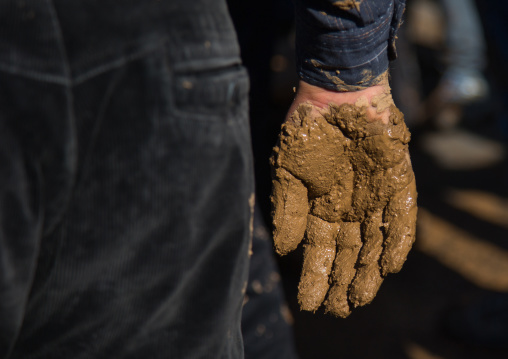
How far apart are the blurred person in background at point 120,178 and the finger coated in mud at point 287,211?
0.28 metres

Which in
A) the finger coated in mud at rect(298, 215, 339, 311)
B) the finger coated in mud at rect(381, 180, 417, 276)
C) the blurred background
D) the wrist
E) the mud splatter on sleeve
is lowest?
the blurred background

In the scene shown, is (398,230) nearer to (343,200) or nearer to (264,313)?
(343,200)

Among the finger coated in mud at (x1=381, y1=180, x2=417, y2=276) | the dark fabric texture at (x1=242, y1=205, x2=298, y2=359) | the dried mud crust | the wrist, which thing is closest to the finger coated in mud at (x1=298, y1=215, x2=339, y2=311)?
the dried mud crust

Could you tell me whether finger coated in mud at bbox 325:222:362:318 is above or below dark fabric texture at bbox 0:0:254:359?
below

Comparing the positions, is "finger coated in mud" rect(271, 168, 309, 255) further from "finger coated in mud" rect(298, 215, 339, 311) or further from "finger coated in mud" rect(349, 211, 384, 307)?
"finger coated in mud" rect(349, 211, 384, 307)

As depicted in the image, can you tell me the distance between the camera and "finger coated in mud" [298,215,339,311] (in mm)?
1183

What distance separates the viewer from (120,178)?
76 cm

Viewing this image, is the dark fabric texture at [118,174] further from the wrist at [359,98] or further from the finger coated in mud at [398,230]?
the finger coated in mud at [398,230]

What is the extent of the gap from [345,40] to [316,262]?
0.51m

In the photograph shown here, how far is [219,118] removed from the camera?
2.64ft

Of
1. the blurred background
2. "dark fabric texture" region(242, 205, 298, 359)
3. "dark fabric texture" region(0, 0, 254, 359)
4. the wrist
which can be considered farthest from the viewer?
the blurred background

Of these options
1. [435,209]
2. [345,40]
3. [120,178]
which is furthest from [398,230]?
[435,209]

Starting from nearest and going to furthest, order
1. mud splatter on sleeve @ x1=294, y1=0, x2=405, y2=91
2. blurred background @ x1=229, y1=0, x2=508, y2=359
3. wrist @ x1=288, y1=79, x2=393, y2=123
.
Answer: mud splatter on sleeve @ x1=294, y1=0, x2=405, y2=91 → wrist @ x1=288, y1=79, x2=393, y2=123 → blurred background @ x1=229, y1=0, x2=508, y2=359

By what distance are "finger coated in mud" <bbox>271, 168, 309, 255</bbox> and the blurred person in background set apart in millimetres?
279
